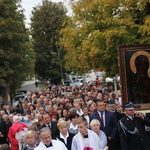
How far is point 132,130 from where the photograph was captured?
801 centimetres

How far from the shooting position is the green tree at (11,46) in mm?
32781

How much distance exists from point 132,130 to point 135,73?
72.3 inches

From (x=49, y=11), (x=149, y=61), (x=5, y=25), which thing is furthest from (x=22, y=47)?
(x=149, y=61)

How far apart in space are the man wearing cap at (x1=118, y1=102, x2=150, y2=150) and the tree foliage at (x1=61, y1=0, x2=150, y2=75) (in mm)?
8305

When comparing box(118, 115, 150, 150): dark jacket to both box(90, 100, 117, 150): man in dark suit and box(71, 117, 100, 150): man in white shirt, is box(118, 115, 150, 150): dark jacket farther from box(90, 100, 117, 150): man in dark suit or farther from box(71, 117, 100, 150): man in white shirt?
box(90, 100, 117, 150): man in dark suit

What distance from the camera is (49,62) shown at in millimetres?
52844

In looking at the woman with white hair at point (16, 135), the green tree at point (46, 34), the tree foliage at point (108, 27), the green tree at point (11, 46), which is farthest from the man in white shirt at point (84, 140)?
the green tree at point (46, 34)

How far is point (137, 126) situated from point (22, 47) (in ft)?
89.2

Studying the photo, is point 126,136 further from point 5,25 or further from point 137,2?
point 5,25

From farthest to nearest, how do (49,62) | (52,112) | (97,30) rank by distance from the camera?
(49,62)
(97,30)
(52,112)

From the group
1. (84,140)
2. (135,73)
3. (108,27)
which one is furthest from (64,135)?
(108,27)

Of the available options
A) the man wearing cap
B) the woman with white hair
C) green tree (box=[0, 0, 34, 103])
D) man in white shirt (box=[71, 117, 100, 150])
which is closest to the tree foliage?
the woman with white hair

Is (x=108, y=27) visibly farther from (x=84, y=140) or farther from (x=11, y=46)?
(x=11, y=46)

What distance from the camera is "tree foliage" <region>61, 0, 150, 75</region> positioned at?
1650 cm
